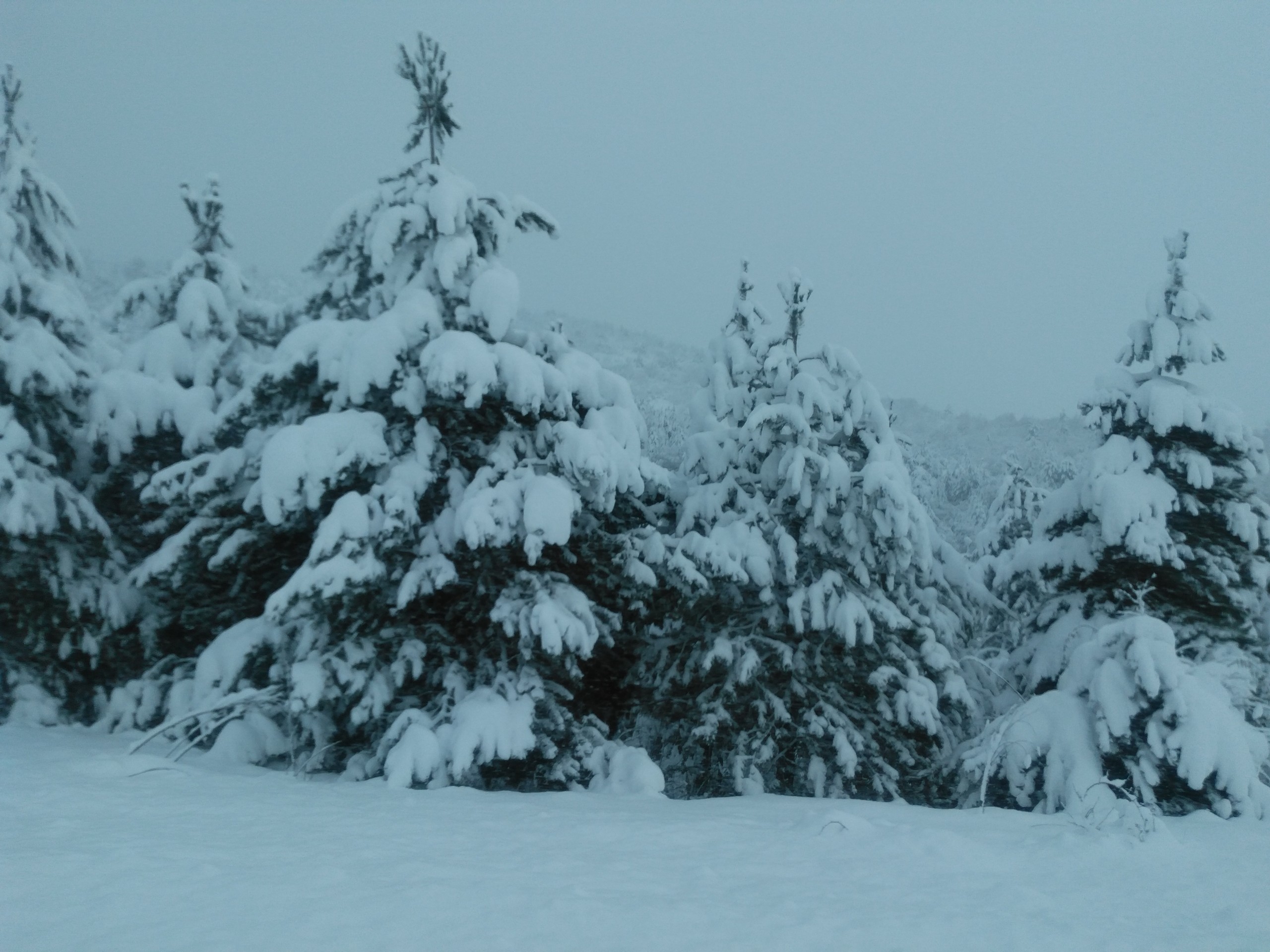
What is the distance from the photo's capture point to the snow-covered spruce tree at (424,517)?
25.1 ft

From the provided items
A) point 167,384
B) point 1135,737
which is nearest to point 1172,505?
point 1135,737

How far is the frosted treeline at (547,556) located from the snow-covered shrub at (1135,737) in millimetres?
33

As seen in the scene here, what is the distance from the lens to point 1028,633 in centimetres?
1148

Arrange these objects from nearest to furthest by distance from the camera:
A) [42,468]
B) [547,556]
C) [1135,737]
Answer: [1135,737], [547,556], [42,468]

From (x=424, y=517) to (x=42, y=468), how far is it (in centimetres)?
548

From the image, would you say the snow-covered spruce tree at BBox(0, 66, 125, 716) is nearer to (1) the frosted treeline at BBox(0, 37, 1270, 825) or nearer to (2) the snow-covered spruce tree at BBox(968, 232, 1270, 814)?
(1) the frosted treeline at BBox(0, 37, 1270, 825)

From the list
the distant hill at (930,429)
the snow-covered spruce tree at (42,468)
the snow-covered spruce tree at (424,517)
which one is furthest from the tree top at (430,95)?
the distant hill at (930,429)

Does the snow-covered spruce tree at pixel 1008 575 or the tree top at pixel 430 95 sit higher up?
the tree top at pixel 430 95

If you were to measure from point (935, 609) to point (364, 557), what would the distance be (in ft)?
28.0

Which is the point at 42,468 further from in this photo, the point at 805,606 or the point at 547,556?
the point at 805,606

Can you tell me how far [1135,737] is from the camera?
7219 millimetres

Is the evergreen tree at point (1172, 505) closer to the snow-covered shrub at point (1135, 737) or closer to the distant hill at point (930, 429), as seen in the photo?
the snow-covered shrub at point (1135, 737)

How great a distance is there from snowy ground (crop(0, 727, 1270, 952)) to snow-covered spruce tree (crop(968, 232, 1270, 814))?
153 centimetres

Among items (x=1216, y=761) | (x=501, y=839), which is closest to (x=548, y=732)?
(x=501, y=839)
